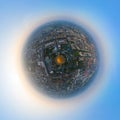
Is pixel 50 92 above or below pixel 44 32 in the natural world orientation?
below

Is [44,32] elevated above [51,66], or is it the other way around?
[44,32]

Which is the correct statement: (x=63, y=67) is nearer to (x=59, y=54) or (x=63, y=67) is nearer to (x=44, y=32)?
(x=59, y=54)

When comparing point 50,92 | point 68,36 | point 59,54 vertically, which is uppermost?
point 68,36

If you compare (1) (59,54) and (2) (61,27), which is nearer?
(1) (59,54)

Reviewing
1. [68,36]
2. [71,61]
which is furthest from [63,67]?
[68,36]

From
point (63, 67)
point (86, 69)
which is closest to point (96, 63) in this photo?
point (86, 69)

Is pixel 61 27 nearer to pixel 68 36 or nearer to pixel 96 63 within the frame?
pixel 68 36
